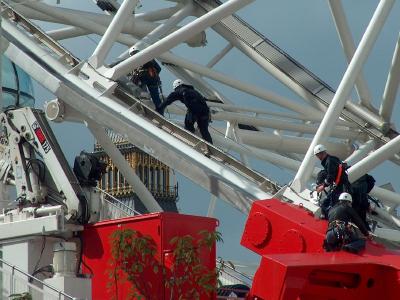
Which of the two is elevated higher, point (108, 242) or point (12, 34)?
point (12, 34)

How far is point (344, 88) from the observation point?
82.9 ft

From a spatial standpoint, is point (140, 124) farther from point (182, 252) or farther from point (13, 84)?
point (13, 84)

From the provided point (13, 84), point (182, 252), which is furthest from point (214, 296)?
point (13, 84)

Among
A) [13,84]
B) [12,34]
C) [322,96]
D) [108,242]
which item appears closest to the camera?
[108,242]

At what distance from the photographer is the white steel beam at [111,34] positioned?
1057 inches

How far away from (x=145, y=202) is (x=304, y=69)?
649 centimetres

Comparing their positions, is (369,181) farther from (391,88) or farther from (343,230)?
(391,88)

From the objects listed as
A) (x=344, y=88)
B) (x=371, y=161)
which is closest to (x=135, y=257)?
(x=344, y=88)

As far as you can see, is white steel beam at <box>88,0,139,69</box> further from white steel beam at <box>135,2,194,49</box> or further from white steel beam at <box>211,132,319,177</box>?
white steel beam at <box>211,132,319,177</box>

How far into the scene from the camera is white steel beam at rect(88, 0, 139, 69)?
88.1 ft

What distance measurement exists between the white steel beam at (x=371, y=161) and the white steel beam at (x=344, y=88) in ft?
3.22

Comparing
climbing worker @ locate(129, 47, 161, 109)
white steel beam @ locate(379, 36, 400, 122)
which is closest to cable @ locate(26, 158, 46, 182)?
climbing worker @ locate(129, 47, 161, 109)

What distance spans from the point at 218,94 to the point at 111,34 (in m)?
8.71

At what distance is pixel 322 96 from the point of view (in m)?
33.5
